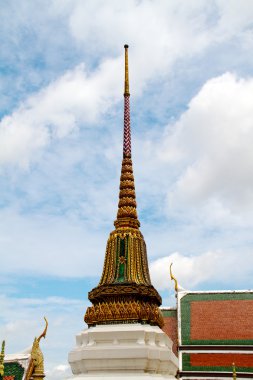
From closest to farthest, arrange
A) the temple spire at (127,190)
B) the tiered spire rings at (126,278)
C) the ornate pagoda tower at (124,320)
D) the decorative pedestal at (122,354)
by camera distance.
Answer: the decorative pedestal at (122,354)
the ornate pagoda tower at (124,320)
the tiered spire rings at (126,278)
the temple spire at (127,190)

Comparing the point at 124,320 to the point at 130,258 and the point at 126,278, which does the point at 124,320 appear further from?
the point at 130,258

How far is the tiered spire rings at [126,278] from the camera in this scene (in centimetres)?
1501

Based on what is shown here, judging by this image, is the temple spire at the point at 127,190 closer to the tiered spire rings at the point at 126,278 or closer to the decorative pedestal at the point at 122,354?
the tiered spire rings at the point at 126,278

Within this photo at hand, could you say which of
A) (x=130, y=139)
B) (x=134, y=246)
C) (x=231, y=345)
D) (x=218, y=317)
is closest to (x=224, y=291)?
(x=218, y=317)

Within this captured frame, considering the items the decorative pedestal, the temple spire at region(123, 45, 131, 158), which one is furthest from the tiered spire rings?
the decorative pedestal

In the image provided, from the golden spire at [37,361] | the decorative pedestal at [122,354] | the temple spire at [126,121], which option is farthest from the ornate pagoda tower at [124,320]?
the temple spire at [126,121]

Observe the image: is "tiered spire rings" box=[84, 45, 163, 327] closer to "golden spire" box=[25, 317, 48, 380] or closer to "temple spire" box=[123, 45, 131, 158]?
"temple spire" box=[123, 45, 131, 158]

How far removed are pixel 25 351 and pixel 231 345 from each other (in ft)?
25.8

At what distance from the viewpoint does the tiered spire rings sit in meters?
15.0

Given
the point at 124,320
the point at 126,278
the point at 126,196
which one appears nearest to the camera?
the point at 124,320

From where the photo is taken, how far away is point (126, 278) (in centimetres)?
1577

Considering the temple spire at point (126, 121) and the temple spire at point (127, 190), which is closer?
the temple spire at point (127, 190)

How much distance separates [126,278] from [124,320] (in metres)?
1.44

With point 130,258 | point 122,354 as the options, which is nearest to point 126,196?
point 130,258
